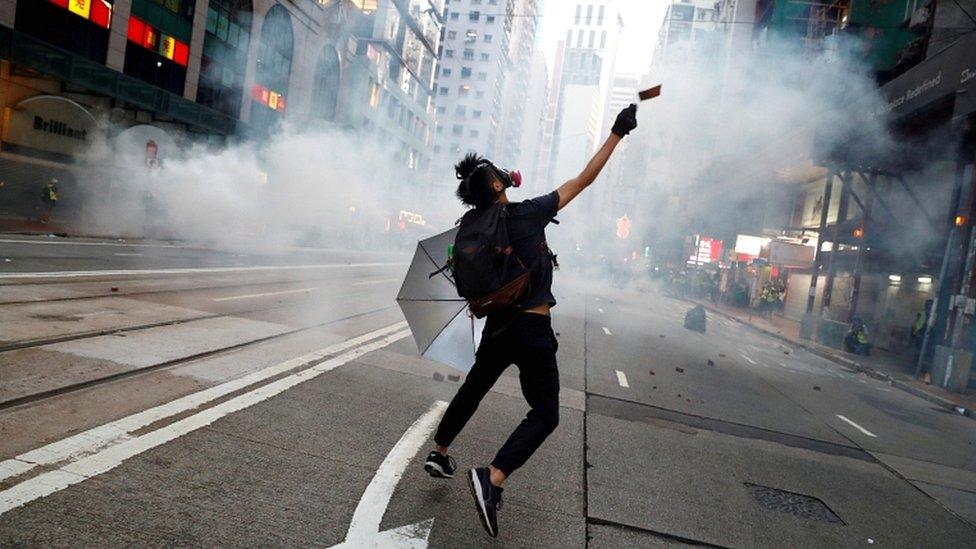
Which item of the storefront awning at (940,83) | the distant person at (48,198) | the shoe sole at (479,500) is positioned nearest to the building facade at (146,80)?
the distant person at (48,198)

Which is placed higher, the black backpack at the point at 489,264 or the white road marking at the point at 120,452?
the black backpack at the point at 489,264

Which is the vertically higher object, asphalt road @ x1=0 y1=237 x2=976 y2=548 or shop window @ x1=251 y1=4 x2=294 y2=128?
shop window @ x1=251 y1=4 x2=294 y2=128

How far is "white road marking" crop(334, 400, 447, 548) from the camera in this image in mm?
2555

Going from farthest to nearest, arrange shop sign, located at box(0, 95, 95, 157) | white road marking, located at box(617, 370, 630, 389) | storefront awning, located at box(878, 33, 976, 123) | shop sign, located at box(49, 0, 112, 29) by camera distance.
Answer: shop sign, located at box(49, 0, 112, 29) < shop sign, located at box(0, 95, 95, 157) < storefront awning, located at box(878, 33, 976, 123) < white road marking, located at box(617, 370, 630, 389)

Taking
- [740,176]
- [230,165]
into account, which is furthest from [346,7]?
[740,176]

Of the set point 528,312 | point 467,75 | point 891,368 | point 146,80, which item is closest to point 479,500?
point 528,312

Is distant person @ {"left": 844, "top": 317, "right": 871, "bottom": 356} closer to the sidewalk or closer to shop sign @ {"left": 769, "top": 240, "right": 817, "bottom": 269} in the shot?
the sidewalk

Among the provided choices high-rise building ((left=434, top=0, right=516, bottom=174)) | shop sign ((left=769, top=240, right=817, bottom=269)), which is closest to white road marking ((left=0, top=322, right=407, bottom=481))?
shop sign ((left=769, top=240, right=817, bottom=269))

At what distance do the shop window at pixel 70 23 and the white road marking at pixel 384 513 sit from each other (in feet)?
71.1

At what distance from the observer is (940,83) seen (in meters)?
14.1

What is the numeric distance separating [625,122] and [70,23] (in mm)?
23368

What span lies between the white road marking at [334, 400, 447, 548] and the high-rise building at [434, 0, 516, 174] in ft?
308

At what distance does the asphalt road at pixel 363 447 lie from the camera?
2.68 meters

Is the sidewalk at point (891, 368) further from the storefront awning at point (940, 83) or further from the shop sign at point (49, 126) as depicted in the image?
the shop sign at point (49, 126)
